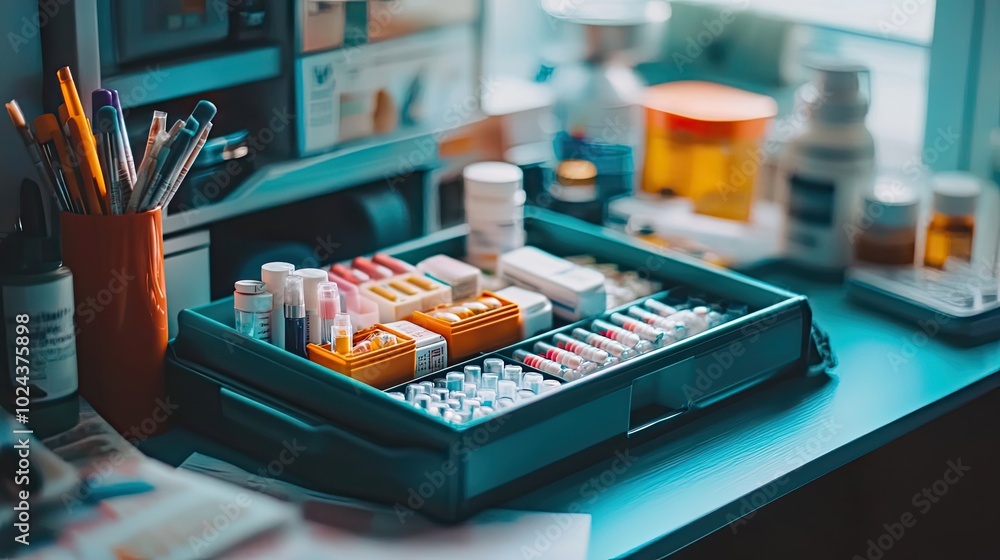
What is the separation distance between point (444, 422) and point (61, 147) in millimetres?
392

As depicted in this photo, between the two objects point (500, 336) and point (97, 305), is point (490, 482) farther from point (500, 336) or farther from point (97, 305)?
point (97, 305)

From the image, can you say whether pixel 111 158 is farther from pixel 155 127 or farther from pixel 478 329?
pixel 478 329

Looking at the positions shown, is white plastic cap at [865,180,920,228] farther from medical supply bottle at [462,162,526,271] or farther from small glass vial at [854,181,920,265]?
medical supply bottle at [462,162,526,271]

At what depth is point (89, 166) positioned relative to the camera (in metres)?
0.97

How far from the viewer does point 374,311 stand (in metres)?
1.10

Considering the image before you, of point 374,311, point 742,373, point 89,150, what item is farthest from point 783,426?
point 89,150

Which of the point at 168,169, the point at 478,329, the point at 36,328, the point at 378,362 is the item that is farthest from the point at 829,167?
the point at 36,328

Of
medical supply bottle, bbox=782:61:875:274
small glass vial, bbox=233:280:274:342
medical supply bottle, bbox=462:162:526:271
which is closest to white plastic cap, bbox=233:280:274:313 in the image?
small glass vial, bbox=233:280:274:342

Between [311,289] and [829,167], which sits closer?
[311,289]

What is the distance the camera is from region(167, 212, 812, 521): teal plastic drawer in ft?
2.98

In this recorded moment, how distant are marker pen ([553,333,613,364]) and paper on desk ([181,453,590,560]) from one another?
0.17m

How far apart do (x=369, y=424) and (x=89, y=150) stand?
0.32 meters

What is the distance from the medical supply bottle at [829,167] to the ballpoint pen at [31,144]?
846 millimetres

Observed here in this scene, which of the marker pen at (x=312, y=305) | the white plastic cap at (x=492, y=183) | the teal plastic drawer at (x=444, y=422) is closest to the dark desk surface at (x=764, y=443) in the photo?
the teal plastic drawer at (x=444, y=422)
